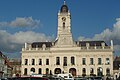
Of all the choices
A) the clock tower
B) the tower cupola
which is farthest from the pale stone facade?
the tower cupola

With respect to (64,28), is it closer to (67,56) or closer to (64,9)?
(64,9)

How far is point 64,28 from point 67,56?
944 centimetres

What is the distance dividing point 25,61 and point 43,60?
606 centimetres

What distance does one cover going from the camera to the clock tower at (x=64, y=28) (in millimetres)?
94688

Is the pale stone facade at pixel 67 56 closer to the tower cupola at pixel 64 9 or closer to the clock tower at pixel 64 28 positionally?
the clock tower at pixel 64 28

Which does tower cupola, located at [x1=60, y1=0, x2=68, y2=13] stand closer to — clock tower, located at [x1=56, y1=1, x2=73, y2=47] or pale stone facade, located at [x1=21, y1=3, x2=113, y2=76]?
clock tower, located at [x1=56, y1=1, x2=73, y2=47]

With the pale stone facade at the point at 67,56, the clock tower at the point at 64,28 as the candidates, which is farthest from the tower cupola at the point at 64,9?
the pale stone facade at the point at 67,56

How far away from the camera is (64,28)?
319 ft

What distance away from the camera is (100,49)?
92875mm

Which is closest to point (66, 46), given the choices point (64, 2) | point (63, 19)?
point (63, 19)

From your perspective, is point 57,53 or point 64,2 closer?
point 57,53

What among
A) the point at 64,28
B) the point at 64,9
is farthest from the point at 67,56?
the point at 64,9

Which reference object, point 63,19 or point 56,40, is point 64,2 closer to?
point 63,19

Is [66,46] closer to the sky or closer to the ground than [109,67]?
closer to the sky
